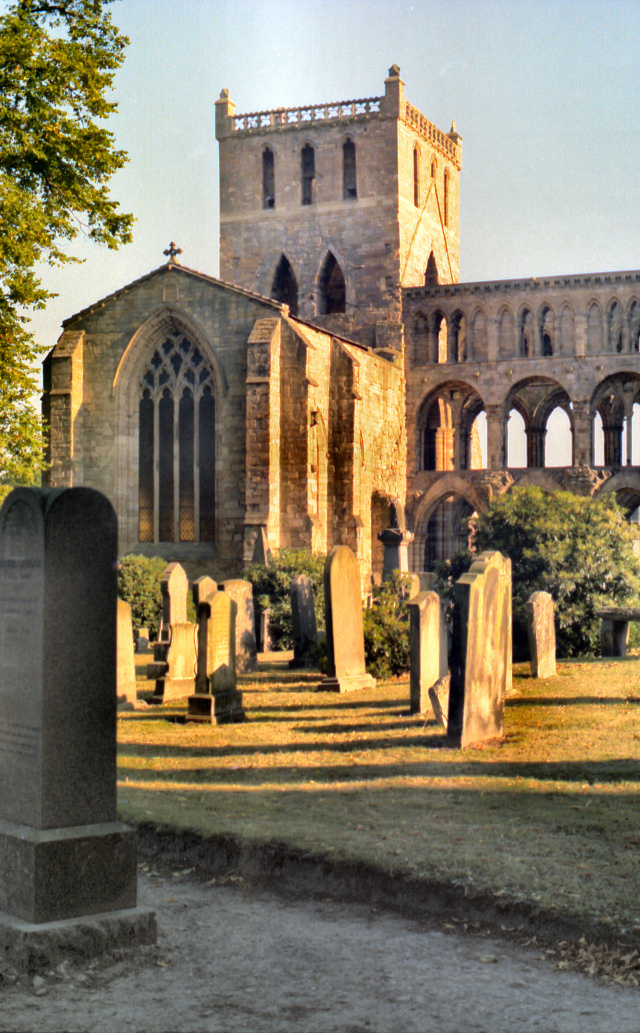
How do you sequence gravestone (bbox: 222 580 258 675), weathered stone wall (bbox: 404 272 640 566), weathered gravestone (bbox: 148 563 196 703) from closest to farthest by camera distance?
weathered gravestone (bbox: 148 563 196 703)
gravestone (bbox: 222 580 258 675)
weathered stone wall (bbox: 404 272 640 566)

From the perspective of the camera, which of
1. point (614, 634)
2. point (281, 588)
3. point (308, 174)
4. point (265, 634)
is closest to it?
point (614, 634)

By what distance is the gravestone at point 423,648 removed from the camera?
42.0ft

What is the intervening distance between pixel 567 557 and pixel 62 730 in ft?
48.3

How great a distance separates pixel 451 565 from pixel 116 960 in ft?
51.8

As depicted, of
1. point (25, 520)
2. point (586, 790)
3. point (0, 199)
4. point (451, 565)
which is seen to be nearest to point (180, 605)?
point (451, 565)

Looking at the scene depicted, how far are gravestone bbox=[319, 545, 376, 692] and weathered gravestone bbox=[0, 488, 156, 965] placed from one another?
8.53m

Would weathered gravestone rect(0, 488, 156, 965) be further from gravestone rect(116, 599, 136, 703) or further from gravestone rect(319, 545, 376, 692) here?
gravestone rect(319, 545, 376, 692)

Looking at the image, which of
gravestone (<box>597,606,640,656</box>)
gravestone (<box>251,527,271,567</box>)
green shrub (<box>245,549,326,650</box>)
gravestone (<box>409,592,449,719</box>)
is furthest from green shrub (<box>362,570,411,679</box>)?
gravestone (<box>251,527,271,567</box>)

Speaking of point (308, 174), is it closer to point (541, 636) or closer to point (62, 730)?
point (541, 636)

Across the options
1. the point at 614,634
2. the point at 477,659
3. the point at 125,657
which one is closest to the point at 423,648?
the point at 477,659

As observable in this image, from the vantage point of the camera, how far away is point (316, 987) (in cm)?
518

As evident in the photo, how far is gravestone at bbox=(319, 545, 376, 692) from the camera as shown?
14539 millimetres

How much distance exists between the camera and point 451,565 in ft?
68.5

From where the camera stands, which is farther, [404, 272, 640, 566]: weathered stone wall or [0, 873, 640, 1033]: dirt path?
[404, 272, 640, 566]: weathered stone wall
